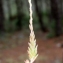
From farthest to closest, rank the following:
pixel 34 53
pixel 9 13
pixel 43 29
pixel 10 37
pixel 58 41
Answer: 1. pixel 9 13
2. pixel 43 29
3. pixel 10 37
4. pixel 58 41
5. pixel 34 53

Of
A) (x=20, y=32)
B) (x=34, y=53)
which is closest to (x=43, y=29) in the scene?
(x=20, y=32)

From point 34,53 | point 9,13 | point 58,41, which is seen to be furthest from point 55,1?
point 34,53

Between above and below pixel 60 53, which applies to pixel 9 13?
above

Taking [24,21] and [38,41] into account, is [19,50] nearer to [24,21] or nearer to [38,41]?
[38,41]

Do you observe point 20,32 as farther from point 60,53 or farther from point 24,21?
point 60,53

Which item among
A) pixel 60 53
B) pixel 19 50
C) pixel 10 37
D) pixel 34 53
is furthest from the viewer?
pixel 10 37

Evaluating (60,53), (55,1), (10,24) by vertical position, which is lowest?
(60,53)

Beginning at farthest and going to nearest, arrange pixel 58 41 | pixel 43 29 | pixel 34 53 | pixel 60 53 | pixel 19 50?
pixel 43 29 < pixel 58 41 < pixel 19 50 < pixel 60 53 < pixel 34 53

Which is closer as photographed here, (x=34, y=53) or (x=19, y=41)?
(x=34, y=53)

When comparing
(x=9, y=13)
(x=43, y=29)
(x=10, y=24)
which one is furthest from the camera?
(x=9, y=13)
